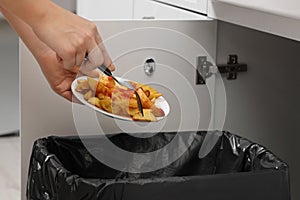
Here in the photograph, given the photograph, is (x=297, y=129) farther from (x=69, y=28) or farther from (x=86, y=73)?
(x=69, y=28)

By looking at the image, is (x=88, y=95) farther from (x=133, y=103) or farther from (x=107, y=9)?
(x=107, y=9)

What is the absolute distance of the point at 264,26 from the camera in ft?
4.29

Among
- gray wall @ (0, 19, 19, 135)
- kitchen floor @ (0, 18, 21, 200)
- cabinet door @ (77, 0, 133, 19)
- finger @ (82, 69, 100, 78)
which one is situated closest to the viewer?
finger @ (82, 69, 100, 78)

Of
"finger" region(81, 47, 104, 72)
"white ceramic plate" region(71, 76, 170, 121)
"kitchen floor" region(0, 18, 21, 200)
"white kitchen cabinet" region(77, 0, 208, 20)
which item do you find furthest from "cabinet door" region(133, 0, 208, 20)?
"kitchen floor" region(0, 18, 21, 200)

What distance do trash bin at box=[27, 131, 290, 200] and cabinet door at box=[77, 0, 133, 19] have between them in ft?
2.12

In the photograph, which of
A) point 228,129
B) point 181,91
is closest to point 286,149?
point 228,129

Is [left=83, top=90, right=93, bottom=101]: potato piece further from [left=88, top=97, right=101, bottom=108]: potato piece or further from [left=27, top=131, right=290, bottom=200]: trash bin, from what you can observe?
[left=27, top=131, right=290, bottom=200]: trash bin

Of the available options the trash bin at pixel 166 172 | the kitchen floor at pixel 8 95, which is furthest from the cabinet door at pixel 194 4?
the kitchen floor at pixel 8 95

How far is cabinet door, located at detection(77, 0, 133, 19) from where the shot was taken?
198 centimetres

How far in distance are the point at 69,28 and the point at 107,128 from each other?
1.44 ft

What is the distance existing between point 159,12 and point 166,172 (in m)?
0.47

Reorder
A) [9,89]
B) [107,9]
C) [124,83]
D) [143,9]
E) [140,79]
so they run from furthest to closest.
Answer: [9,89], [107,9], [143,9], [140,79], [124,83]

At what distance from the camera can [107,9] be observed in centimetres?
201

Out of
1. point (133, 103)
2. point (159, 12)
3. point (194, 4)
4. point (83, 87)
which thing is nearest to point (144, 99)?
point (133, 103)
